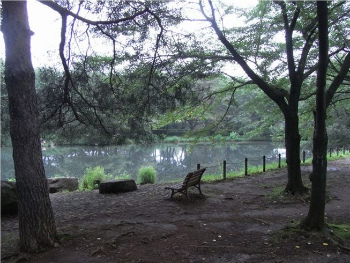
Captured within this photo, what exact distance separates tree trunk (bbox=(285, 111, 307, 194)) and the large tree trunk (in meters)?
6.30

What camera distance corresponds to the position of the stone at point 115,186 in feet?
32.8

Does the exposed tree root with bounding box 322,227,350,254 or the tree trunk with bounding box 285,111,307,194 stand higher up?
the tree trunk with bounding box 285,111,307,194

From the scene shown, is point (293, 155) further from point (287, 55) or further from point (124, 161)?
point (124, 161)

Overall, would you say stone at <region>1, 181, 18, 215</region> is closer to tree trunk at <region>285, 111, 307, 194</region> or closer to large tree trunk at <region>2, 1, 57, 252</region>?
large tree trunk at <region>2, 1, 57, 252</region>

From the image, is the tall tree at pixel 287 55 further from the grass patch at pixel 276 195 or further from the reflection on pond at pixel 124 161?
the reflection on pond at pixel 124 161

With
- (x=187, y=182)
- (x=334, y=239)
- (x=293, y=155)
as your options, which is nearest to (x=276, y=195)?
(x=293, y=155)

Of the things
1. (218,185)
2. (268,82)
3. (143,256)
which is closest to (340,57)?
(268,82)

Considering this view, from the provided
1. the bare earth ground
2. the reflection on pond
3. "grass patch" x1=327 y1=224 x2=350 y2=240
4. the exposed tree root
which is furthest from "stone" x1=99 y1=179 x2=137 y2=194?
the reflection on pond

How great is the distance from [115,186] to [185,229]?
16.1ft

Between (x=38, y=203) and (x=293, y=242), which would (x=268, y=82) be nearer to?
(x=293, y=242)

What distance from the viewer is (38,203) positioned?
→ 4707 mm

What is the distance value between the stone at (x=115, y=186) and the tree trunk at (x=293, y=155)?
483cm

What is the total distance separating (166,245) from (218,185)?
6.08 metres

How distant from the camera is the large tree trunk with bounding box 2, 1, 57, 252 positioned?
15.1ft
